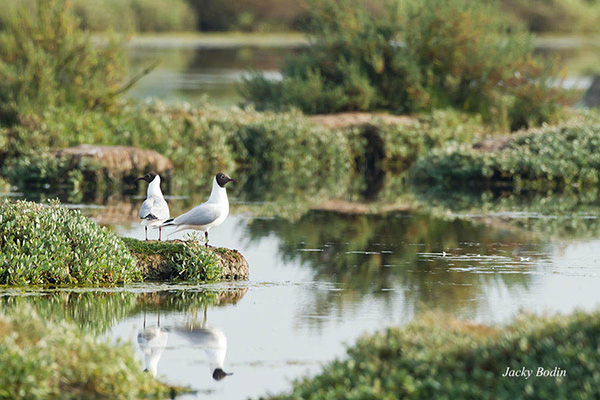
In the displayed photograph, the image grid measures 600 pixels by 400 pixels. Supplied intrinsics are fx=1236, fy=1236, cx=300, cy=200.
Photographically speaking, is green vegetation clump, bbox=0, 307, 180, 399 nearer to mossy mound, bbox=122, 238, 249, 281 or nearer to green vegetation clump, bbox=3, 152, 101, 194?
mossy mound, bbox=122, 238, 249, 281

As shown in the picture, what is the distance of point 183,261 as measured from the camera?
12.8 meters

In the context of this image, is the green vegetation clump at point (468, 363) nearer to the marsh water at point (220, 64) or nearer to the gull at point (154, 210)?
the gull at point (154, 210)

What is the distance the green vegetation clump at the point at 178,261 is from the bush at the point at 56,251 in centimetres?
26

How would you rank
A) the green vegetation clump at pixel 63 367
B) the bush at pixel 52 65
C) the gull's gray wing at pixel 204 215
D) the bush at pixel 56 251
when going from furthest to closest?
the bush at pixel 52 65 → the gull's gray wing at pixel 204 215 → the bush at pixel 56 251 → the green vegetation clump at pixel 63 367

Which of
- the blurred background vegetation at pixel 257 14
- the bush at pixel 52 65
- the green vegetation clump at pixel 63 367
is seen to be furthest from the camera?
the blurred background vegetation at pixel 257 14

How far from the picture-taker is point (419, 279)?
13430 millimetres

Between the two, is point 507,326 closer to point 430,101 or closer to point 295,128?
point 295,128

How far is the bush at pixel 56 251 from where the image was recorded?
12.1 meters

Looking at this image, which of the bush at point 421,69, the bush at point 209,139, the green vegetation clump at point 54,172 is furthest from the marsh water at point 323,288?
the bush at point 421,69

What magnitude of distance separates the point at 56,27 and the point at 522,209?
421 inches

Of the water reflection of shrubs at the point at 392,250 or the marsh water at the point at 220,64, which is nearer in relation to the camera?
the water reflection of shrubs at the point at 392,250

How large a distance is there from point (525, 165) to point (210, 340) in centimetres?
1542

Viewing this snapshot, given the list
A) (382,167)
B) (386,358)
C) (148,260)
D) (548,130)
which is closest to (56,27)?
(382,167)

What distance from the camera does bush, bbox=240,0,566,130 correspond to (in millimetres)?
29578
